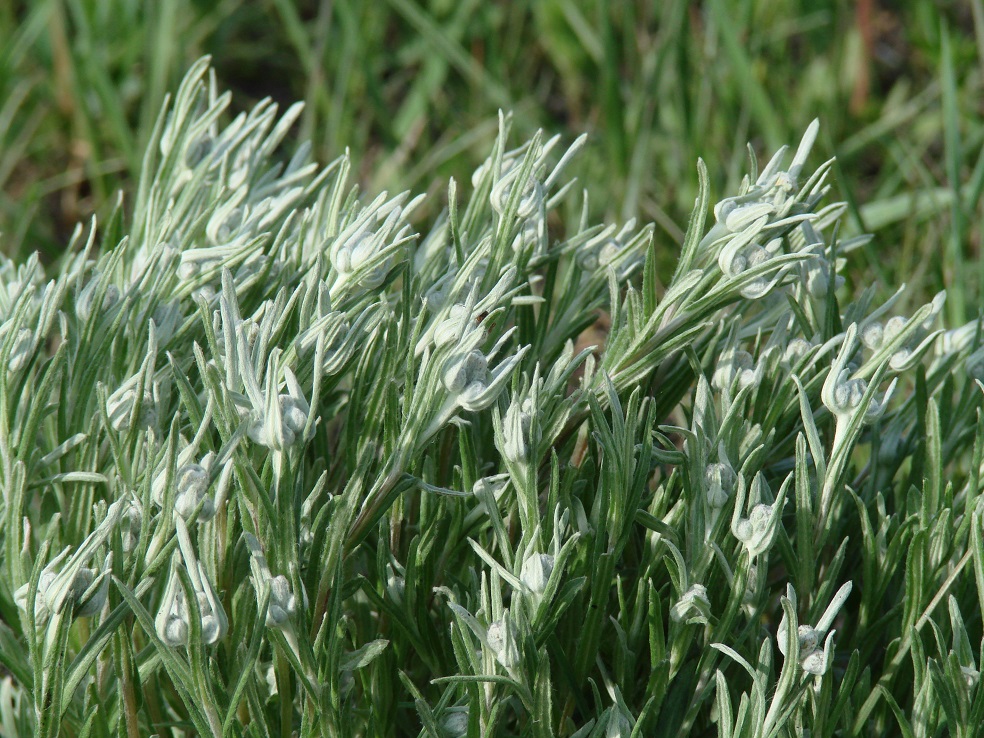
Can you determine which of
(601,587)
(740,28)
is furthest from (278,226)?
(740,28)

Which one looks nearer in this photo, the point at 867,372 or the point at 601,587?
the point at 601,587

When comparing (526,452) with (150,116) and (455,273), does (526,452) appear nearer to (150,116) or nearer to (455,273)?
(455,273)

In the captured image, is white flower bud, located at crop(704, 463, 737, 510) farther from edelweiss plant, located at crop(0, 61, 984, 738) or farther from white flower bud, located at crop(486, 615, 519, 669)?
white flower bud, located at crop(486, 615, 519, 669)

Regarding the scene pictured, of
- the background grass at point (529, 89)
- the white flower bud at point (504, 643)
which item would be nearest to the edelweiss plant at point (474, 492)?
the white flower bud at point (504, 643)

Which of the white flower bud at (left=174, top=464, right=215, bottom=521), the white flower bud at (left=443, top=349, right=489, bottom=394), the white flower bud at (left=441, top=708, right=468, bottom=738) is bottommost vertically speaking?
the white flower bud at (left=441, top=708, right=468, bottom=738)

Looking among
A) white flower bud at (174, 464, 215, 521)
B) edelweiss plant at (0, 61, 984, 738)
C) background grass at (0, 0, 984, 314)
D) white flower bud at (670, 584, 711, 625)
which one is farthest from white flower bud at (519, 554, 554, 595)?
background grass at (0, 0, 984, 314)

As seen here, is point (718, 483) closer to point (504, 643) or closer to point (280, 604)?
point (504, 643)
